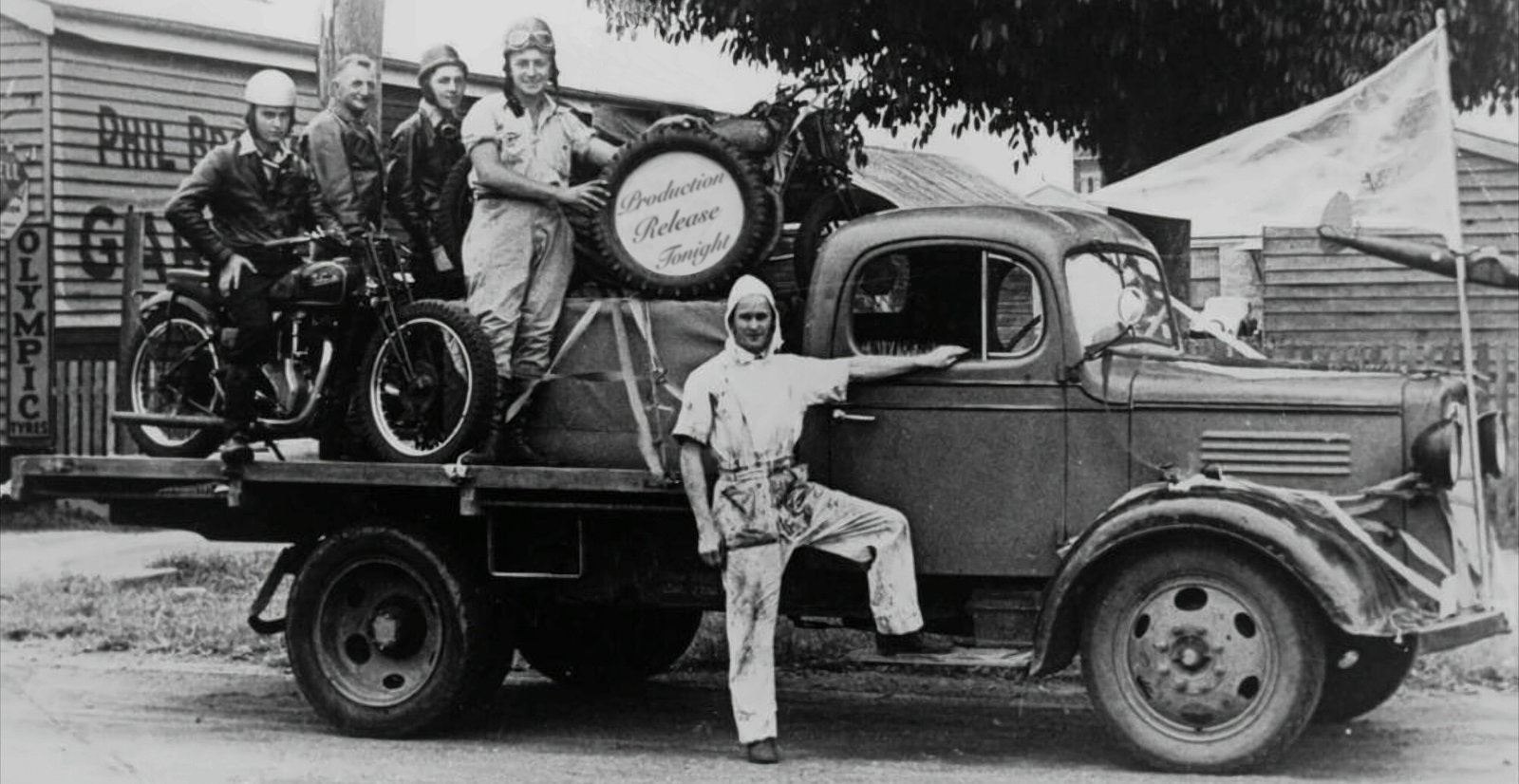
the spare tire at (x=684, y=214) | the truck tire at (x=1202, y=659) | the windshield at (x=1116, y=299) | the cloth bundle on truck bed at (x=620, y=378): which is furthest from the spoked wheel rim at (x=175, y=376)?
the truck tire at (x=1202, y=659)

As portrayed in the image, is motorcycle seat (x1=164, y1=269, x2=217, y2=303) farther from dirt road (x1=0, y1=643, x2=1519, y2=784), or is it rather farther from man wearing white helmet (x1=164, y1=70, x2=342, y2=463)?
dirt road (x1=0, y1=643, x2=1519, y2=784)

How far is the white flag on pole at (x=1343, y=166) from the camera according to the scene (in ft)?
27.4

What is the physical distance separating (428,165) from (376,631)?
2.06 meters

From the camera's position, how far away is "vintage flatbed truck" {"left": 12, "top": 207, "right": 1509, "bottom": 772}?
7336 millimetres

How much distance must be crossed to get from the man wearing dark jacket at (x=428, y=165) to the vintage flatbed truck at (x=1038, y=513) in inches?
40.0

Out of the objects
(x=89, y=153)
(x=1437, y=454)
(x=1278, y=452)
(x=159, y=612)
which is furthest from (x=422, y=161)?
(x=89, y=153)

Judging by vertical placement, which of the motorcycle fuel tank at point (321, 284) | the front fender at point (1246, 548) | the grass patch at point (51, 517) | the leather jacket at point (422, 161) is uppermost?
the leather jacket at point (422, 161)

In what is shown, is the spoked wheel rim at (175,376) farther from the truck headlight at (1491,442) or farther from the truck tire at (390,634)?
the truck headlight at (1491,442)

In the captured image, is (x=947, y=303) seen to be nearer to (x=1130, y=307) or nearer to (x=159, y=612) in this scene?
(x=1130, y=307)

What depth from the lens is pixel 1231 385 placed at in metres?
7.65

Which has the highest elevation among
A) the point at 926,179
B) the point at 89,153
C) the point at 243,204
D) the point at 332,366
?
the point at 926,179

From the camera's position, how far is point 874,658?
8.02 m

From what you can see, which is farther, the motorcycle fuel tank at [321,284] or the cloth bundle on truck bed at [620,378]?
the motorcycle fuel tank at [321,284]

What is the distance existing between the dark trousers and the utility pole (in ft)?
8.21
